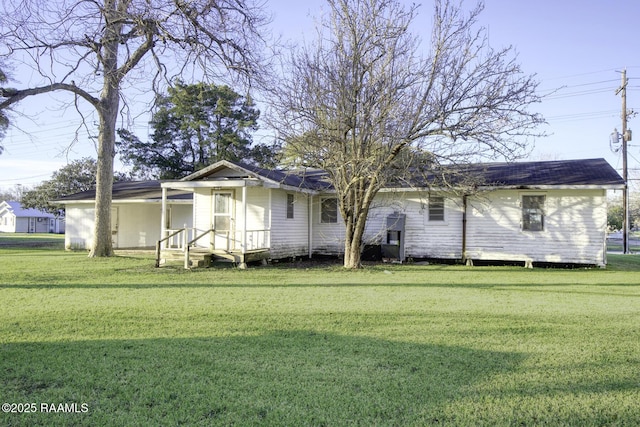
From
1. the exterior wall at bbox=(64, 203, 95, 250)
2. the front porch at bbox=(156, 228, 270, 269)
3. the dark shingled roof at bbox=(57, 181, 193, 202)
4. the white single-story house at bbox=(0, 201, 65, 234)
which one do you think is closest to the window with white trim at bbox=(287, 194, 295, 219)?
the front porch at bbox=(156, 228, 270, 269)

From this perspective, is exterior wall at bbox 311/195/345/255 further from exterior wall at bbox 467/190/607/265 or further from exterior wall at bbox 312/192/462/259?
exterior wall at bbox 467/190/607/265

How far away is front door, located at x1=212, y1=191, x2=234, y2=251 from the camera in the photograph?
15.8 metres

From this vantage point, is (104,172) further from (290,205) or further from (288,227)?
(288,227)

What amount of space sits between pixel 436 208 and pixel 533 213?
3.18 m

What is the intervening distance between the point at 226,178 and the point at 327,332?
1042 centimetres

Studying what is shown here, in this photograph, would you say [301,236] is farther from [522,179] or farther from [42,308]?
[42,308]

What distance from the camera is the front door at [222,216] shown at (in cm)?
1582

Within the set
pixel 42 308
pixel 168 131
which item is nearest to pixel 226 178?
pixel 42 308

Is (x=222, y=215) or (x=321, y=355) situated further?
(x=222, y=215)

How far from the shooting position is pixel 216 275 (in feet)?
40.5

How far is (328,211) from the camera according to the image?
18.3 m

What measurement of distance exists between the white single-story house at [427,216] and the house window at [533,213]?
0.10ft

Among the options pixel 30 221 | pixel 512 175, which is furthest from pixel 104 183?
pixel 30 221

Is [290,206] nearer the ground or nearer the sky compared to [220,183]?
nearer the ground
